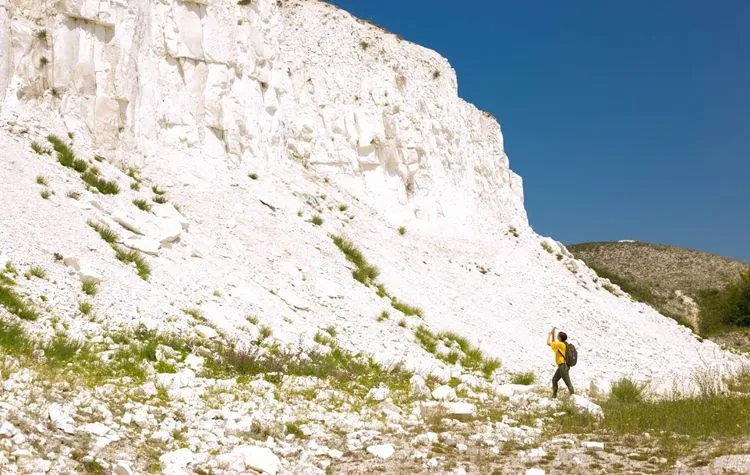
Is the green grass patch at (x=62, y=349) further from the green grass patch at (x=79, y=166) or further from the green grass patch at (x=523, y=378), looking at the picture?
the green grass patch at (x=523, y=378)

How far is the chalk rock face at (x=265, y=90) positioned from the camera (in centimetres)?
1708

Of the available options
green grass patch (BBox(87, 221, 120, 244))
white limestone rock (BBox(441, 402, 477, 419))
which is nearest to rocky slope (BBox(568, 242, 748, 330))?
white limestone rock (BBox(441, 402, 477, 419))

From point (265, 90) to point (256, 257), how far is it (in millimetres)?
8463

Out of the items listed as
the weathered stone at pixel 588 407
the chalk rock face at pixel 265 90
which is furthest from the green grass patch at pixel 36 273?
the weathered stone at pixel 588 407

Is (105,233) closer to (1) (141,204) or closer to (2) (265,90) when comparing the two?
(1) (141,204)

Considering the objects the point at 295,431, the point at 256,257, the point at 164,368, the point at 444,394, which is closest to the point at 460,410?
the point at 444,394

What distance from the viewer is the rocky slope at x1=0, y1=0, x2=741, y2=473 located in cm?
838

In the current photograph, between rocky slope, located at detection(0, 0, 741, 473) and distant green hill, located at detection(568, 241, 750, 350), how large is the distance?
3083cm

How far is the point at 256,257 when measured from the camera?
16.2 meters

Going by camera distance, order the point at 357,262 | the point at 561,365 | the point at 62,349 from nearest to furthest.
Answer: the point at 62,349
the point at 561,365
the point at 357,262

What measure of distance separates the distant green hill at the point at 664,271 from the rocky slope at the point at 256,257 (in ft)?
101

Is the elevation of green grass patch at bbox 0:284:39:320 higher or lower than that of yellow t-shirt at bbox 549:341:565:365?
lower

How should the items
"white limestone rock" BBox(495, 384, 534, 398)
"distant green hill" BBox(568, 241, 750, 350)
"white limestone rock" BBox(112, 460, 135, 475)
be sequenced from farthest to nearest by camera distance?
"distant green hill" BBox(568, 241, 750, 350), "white limestone rock" BBox(495, 384, 534, 398), "white limestone rock" BBox(112, 460, 135, 475)

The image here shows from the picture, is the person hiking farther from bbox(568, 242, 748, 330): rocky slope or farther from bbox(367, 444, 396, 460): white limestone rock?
bbox(568, 242, 748, 330): rocky slope
